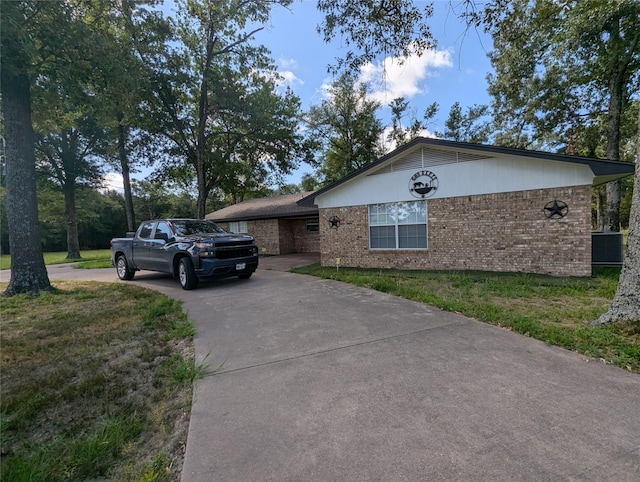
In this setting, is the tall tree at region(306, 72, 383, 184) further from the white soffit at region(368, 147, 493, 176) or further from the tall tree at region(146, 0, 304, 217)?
the white soffit at region(368, 147, 493, 176)

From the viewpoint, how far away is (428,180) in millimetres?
9867

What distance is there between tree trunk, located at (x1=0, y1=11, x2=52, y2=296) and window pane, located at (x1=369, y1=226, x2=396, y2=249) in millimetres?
9892

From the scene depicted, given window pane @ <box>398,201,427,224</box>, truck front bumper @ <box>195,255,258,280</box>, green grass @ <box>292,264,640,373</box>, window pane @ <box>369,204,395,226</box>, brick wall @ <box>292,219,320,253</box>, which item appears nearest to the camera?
green grass @ <box>292,264,640,373</box>

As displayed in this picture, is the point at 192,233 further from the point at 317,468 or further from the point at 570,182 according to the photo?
the point at 570,182

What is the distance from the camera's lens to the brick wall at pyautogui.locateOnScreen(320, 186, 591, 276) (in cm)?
787

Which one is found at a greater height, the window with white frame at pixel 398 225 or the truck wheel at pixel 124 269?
the window with white frame at pixel 398 225

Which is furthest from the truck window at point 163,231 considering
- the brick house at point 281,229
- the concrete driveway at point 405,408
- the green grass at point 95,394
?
the brick house at point 281,229

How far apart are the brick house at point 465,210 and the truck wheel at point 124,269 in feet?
22.9

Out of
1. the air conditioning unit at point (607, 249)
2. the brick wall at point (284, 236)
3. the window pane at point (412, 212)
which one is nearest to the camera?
the air conditioning unit at point (607, 249)

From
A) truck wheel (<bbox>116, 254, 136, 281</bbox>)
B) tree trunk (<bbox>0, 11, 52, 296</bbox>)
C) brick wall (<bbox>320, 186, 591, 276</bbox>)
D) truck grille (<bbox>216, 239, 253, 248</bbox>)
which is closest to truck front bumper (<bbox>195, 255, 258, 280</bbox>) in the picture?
truck grille (<bbox>216, 239, 253, 248</bbox>)

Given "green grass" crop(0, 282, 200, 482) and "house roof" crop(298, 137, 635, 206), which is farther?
"house roof" crop(298, 137, 635, 206)

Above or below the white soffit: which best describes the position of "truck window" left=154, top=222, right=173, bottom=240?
below

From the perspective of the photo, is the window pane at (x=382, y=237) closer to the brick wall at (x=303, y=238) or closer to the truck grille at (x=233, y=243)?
the truck grille at (x=233, y=243)

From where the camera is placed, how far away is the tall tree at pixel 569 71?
390 inches
